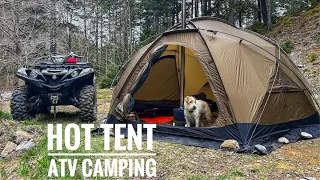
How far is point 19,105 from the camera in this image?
6.55m

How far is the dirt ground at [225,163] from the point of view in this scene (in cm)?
378

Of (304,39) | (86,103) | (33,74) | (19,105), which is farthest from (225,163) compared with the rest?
(304,39)

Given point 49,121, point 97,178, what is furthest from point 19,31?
point 97,178

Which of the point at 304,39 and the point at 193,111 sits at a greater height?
the point at 304,39

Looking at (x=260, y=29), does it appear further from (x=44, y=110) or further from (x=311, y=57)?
(x=44, y=110)

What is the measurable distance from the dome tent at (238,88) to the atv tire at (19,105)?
188 cm

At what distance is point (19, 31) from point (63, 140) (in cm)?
1090

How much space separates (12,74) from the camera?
18.9 metres

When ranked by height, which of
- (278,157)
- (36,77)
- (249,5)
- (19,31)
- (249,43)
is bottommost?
(278,157)

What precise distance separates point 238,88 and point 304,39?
39.7 ft

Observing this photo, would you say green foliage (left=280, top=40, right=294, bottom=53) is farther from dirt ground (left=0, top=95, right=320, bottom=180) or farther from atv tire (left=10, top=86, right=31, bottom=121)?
atv tire (left=10, top=86, right=31, bottom=121)

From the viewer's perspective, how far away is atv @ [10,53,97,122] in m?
6.47

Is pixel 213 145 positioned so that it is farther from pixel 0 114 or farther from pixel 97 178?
pixel 0 114

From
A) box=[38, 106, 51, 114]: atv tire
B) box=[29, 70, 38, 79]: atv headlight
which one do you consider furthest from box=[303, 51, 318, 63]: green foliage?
box=[29, 70, 38, 79]: atv headlight
